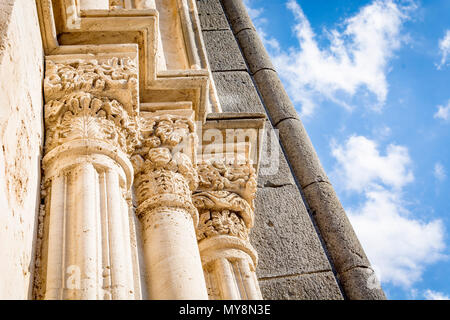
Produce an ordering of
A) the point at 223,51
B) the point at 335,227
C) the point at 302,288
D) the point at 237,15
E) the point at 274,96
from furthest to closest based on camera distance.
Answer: the point at 237,15 → the point at 223,51 → the point at 274,96 → the point at 335,227 → the point at 302,288

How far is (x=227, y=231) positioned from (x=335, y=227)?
86 centimetres

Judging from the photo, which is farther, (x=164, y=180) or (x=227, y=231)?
(x=227, y=231)

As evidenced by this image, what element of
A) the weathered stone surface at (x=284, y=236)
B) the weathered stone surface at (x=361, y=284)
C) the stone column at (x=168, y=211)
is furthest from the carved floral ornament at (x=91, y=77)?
the weathered stone surface at (x=361, y=284)

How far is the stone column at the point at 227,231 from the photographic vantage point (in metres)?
2.45

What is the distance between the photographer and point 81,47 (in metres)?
2.63

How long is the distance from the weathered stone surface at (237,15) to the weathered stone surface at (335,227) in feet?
6.68

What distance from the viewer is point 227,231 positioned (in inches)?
105

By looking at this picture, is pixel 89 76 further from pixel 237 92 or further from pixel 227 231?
pixel 237 92

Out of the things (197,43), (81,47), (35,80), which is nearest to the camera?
(35,80)

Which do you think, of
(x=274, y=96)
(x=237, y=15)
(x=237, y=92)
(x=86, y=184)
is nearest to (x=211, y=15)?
(x=237, y=15)

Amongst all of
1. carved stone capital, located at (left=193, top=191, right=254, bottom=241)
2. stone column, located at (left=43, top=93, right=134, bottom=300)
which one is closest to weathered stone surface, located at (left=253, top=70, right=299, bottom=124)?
carved stone capital, located at (left=193, top=191, right=254, bottom=241)

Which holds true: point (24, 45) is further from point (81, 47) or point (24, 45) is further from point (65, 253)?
point (65, 253)
